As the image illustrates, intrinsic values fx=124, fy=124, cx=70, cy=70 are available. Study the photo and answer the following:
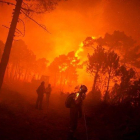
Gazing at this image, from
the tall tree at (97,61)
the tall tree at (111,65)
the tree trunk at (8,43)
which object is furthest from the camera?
the tall tree at (97,61)

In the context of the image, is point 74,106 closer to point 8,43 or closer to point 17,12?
point 8,43

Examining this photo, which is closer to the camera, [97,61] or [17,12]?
[17,12]

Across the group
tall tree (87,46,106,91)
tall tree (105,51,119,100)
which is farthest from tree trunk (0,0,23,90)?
tall tree (87,46,106,91)

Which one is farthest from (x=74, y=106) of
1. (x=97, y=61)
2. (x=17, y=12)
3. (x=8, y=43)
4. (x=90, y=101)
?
(x=97, y=61)

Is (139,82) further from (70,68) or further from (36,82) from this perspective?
(70,68)

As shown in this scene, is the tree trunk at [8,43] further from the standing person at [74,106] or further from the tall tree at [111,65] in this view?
the tall tree at [111,65]

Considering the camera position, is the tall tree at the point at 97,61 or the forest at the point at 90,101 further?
the tall tree at the point at 97,61

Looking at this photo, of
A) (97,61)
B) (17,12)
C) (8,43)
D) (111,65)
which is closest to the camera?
(8,43)

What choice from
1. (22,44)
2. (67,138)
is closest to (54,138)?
(67,138)

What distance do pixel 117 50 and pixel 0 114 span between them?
76.4 ft

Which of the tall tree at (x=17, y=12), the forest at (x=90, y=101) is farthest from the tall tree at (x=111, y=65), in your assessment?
the tall tree at (x=17, y=12)

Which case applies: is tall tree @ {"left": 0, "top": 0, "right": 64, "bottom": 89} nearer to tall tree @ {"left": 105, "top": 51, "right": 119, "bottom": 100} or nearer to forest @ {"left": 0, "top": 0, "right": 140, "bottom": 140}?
forest @ {"left": 0, "top": 0, "right": 140, "bottom": 140}

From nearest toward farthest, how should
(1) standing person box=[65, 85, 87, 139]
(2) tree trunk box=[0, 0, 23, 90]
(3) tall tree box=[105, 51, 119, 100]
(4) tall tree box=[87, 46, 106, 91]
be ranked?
(1) standing person box=[65, 85, 87, 139] < (2) tree trunk box=[0, 0, 23, 90] < (3) tall tree box=[105, 51, 119, 100] < (4) tall tree box=[87, 46, 106, 91]

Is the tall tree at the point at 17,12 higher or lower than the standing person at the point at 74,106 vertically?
higher
